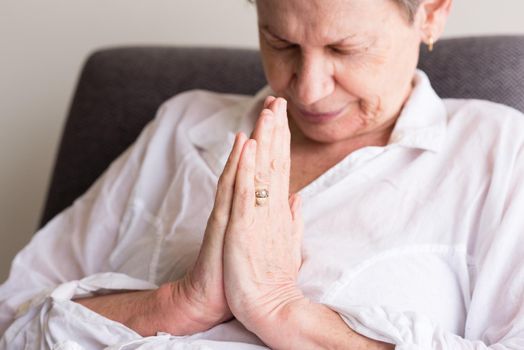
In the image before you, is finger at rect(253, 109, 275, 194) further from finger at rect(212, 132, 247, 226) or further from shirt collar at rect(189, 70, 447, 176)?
shirt collar at rect(189, 70, 447, 176)

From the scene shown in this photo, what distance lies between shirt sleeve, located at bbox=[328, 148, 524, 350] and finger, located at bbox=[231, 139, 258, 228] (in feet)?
0.56

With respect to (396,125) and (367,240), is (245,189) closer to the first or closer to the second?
(367,240)

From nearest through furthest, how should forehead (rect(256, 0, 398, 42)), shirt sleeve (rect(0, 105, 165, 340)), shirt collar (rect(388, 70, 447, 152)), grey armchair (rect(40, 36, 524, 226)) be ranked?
forehead (rect(256, 0, 398, 42))
shirt collar (rect(388, 70, 447, 152))
shirt sleeve (rect(0, 105, 165, 340))
grey armchair (rect(40, 36, 524, 226))

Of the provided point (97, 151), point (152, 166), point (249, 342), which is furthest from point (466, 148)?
point (97, 151)

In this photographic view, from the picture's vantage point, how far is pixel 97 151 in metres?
1.77

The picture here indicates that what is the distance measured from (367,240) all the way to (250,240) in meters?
0.22

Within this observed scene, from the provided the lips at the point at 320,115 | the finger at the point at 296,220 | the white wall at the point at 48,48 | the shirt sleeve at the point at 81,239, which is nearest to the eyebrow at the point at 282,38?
the lips at the point at 320,115

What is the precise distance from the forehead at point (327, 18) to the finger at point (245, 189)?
0.70 ft

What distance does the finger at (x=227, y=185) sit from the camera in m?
1.11

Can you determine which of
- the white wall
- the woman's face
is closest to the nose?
the woman's face

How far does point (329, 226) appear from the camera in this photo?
1289 mm

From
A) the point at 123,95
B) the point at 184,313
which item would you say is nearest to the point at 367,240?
the point at 184,313

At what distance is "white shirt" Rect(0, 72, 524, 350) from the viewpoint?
1176 mm

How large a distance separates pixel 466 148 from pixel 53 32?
1306mm
